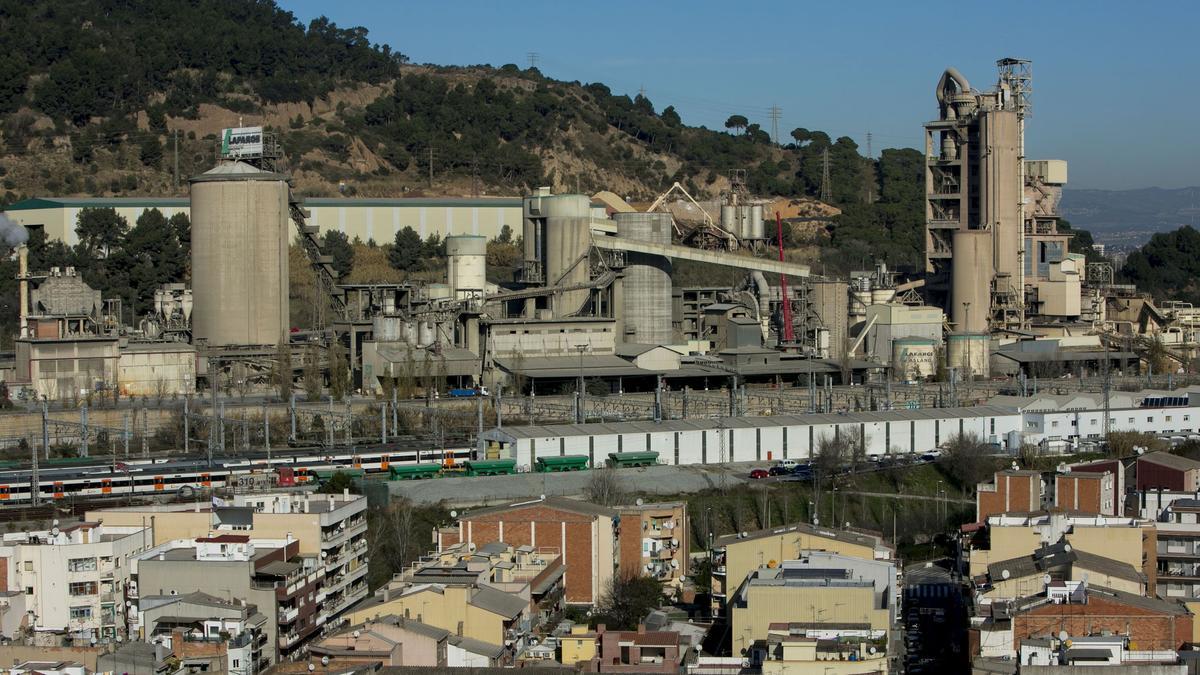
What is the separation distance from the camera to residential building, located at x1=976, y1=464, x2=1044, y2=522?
33.4 meters

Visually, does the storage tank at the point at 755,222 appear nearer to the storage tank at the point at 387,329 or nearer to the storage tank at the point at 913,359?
the storage tank at the point at 913,359

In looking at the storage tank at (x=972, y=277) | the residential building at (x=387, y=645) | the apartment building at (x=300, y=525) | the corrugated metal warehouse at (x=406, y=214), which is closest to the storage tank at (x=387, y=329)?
the apartment building at (x=300, y=525)

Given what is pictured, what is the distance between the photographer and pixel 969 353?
5297 cm

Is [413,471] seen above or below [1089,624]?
above

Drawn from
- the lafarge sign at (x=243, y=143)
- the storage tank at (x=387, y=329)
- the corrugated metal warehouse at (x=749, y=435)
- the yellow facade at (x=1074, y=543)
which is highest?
the lafarge sign at (x=243, y=143)

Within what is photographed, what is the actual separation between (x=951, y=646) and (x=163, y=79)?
186ft

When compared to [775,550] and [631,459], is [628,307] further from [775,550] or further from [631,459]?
[775,550]

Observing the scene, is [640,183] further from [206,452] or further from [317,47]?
[206,452]

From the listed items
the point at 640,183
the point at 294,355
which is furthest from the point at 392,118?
the point at 294,355

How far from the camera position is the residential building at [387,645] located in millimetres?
23547

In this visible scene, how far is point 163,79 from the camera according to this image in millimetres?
77625

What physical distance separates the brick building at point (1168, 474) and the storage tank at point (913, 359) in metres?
15.9

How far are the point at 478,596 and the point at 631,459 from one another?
12.9 metres

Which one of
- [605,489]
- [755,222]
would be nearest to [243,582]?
[605,489]
